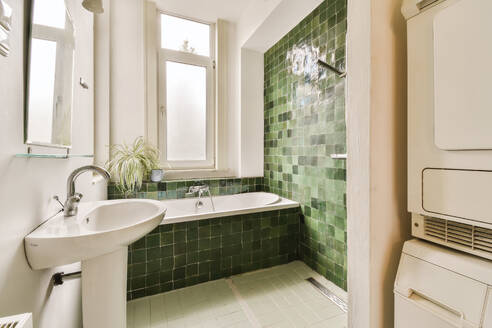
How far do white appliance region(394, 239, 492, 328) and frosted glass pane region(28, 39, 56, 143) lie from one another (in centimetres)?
145

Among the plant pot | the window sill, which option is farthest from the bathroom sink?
the window sill

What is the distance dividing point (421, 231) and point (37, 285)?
4.81 ft

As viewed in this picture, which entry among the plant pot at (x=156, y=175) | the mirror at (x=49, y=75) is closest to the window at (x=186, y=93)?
the plant pot at (x=156, y=175)

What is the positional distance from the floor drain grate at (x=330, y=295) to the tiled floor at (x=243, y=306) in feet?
0.11

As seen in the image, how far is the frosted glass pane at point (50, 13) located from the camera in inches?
34.3

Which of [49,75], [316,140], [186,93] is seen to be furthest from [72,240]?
[186,93]

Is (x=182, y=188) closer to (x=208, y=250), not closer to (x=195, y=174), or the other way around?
(x=195, y=174)

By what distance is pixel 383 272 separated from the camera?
0.82 m

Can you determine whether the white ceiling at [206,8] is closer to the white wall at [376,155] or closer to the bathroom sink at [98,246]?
the white wall at [376,155]

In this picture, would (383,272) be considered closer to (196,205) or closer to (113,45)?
(196,205)

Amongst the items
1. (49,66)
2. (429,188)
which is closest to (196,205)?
(49,66)

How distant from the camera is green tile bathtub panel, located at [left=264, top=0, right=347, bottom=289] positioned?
1.87m

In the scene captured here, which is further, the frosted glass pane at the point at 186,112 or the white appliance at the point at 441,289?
the frosted glass pane at the point at 186,112

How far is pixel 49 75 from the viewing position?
1004mm
